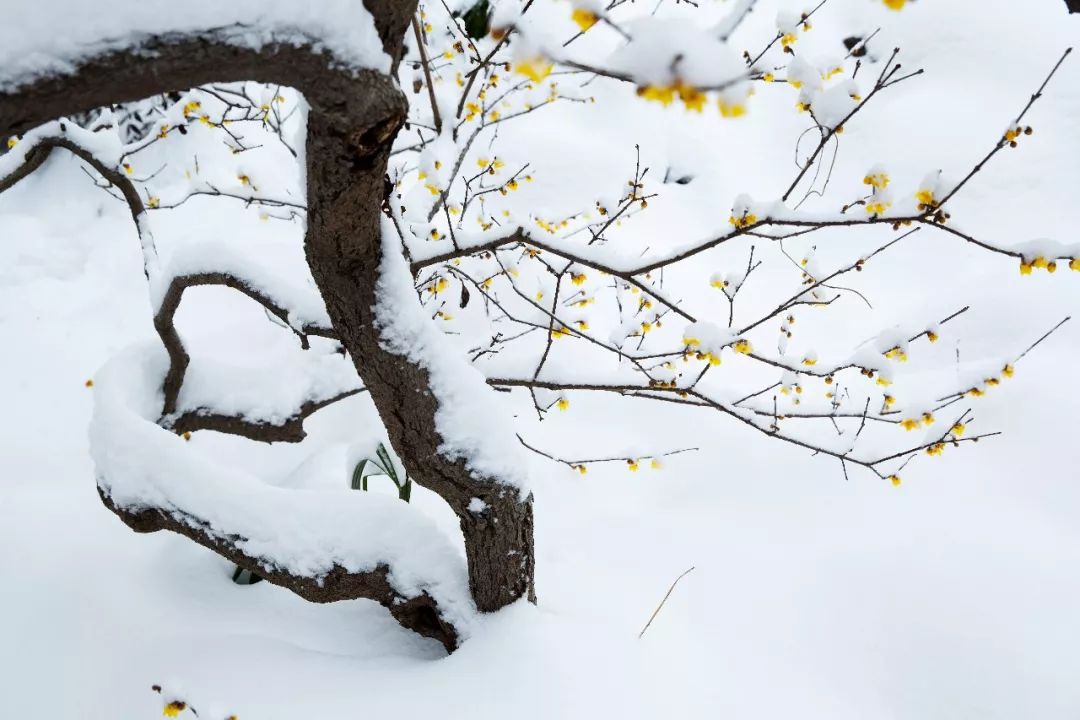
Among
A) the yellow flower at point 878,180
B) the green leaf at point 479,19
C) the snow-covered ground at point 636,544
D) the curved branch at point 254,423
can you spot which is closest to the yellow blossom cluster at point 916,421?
the yellow flower at point 878,180

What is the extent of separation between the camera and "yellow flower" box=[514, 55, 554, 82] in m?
0.63

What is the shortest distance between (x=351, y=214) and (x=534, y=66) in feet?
2.19

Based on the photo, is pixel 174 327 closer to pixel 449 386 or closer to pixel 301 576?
pixel 301 576

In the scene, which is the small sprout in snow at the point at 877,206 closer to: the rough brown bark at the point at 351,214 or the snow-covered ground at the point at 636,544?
the rough brown bark at the point at 351,214

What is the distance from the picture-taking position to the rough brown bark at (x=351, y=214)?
0.81 m

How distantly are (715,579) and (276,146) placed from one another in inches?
204

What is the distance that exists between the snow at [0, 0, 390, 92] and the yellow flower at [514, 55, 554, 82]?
1.32 feet

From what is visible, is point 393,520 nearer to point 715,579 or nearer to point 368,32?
point 368,32

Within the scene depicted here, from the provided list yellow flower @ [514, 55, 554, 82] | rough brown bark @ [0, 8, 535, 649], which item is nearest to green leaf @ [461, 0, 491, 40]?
rough brown bark @ [0, 8, 535, 649]

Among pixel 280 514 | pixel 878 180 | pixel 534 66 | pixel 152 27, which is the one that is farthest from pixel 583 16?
pixel 280 514

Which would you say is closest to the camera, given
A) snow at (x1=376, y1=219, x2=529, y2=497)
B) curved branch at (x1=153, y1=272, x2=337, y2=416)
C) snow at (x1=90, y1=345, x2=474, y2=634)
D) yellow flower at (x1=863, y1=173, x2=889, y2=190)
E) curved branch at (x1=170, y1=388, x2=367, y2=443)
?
yellow flower at (x1=863, y1=173, x2=889, y2=190)

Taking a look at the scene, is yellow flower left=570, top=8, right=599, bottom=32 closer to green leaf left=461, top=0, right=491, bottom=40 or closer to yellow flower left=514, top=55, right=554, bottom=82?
yellow flower left=514, top=55, right=554, bottom=82

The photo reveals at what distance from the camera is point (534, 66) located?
642 mm

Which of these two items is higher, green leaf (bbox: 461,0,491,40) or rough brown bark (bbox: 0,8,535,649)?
green leaf (bbox: 461,0,491,40)
